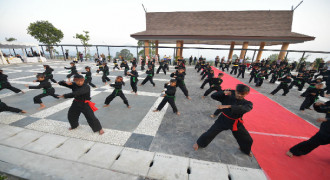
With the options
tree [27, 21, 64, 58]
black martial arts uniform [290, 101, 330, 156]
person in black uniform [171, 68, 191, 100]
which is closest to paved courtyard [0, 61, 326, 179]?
person in black uniform [171, 68, 191, 100]

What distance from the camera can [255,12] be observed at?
19969 millimetres

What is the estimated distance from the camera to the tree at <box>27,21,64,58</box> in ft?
96.2

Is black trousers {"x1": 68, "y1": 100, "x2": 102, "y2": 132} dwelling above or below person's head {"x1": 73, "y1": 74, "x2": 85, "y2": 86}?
below

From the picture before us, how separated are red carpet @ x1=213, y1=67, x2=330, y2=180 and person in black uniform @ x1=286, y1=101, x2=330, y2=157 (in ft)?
0.57

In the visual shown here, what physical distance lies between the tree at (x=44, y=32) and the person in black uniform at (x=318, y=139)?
39.9 m

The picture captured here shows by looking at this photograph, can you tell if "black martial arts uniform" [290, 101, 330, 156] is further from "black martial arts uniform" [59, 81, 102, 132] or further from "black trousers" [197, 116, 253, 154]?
"black martial arts uniform" [59, 81, 102, 132]

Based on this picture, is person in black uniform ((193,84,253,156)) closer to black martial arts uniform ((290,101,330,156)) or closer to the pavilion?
black martial arts uniform ((290,101,330,156))

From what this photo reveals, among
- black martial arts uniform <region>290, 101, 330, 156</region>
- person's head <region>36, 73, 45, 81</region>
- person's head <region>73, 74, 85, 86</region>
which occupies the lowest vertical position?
black martial arts uniform <region>290, 101, 330, 156</region>

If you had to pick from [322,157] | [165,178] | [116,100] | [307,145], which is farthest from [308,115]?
[116,100]

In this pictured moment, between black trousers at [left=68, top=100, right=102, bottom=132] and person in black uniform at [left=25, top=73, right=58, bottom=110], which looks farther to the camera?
person in black uniform at [left=25, top=73, right=58, bottom=110]

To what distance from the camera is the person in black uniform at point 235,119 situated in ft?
8.08

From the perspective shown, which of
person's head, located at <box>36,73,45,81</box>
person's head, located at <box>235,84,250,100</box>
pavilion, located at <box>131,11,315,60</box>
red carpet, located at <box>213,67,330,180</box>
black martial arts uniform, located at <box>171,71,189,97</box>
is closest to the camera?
person's head, located at <box>235,84,250,100</box>

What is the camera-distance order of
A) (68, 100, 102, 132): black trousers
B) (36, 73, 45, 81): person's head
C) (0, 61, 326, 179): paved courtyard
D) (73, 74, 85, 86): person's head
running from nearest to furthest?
(0, 61, 326, 179): paved courtyard → (73, 74, 85, 86): person's head → (68, 100, 102, 132): black trousers → (36, 73, 45, 81): person's head

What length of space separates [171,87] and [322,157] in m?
4.27
